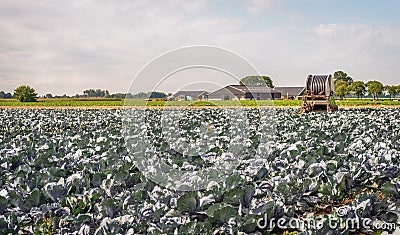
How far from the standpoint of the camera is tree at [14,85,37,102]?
190 ft

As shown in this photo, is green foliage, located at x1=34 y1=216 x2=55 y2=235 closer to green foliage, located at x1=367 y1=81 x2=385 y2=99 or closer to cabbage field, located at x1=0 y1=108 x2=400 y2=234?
cabbage field, located at x1=0 y1=108 x2=400 y2=234

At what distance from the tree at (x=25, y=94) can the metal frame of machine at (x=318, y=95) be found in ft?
147

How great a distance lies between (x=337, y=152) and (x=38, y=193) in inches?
214

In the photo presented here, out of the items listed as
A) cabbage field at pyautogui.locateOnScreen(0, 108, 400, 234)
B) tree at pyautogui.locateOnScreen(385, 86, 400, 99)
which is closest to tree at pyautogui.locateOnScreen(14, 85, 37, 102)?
cabbage field at pyautogui.locateOnScreen(0, 108, 400, 234)

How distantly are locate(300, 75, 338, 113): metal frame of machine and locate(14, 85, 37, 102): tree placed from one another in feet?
147

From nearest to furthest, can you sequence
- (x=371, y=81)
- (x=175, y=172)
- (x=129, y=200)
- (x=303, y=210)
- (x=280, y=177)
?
(x=129, y=200), (x=303, y=210), (x=280, y=177), (x=175, y=172), (x=371, y=81)

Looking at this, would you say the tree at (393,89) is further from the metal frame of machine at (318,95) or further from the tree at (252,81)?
the tree at (252,81)

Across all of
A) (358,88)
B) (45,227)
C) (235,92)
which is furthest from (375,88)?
(45,227)

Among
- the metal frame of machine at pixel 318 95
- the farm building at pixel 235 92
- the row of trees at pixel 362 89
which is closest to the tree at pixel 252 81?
the farm building at pixel 235 92

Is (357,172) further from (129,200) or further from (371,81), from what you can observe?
(371,81)

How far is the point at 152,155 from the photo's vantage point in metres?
8.34

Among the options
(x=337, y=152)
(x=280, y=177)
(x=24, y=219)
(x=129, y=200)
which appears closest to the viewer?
(x=24, y=219)

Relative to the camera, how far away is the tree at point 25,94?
58.0 meters

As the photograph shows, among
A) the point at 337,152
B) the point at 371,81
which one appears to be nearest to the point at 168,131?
the point at 337,152
